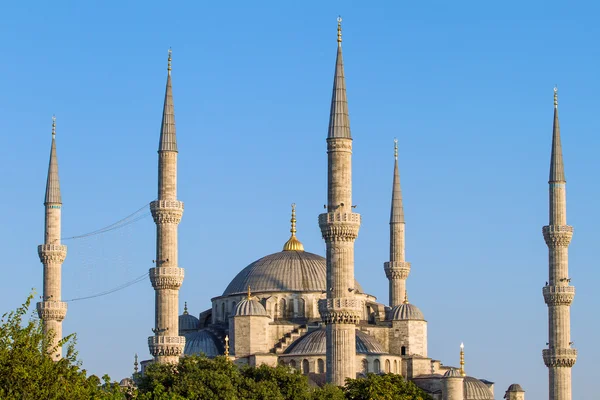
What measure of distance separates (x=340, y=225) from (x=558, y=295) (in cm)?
1289

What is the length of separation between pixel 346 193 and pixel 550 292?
1257cm

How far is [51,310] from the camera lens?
6372 cm

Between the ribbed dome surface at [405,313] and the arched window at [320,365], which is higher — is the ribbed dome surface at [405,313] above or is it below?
above

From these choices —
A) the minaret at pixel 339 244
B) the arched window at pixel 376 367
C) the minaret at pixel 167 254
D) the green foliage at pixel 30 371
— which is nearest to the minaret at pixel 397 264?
the arched window at pixel 376 367

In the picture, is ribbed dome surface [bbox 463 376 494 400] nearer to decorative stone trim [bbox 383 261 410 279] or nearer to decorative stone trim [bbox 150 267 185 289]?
decorative stone trim [bbox 383 261 410 279]

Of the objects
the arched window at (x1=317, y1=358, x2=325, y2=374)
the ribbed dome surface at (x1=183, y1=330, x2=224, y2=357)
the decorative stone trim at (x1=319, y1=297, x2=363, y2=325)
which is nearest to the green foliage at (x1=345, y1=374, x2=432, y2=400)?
the decorative stone trim at (x1=319, y1=297, x2=363, y2=325)

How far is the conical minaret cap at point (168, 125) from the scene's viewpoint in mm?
58188

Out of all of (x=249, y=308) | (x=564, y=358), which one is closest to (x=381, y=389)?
(x=564, y=358)

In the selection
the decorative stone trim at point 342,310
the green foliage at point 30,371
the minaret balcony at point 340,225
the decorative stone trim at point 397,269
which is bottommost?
the green foliage at point 30,371

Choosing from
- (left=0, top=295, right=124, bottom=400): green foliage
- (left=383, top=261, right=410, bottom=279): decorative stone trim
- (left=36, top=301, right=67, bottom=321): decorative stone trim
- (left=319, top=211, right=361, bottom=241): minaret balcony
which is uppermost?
(left=383, top=261, right=410, bottom=279): decorative stone trim

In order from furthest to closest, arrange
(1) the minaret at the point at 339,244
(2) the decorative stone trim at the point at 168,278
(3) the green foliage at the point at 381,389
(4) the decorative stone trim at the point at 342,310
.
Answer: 1. (2) the decorative stone trim at the point at 168,278
2. (1) the minaret at the point at 339,244
3. (4) the decorative stone trim at the point at 342,310
4. (3) the green foliage at the point at 381,389

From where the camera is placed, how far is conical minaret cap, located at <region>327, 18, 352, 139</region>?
173 ft

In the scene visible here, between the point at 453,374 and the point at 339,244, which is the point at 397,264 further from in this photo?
the point at 339,244

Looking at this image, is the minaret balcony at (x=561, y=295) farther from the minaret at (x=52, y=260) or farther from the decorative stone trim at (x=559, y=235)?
the minaret at (x=52, y=260)
